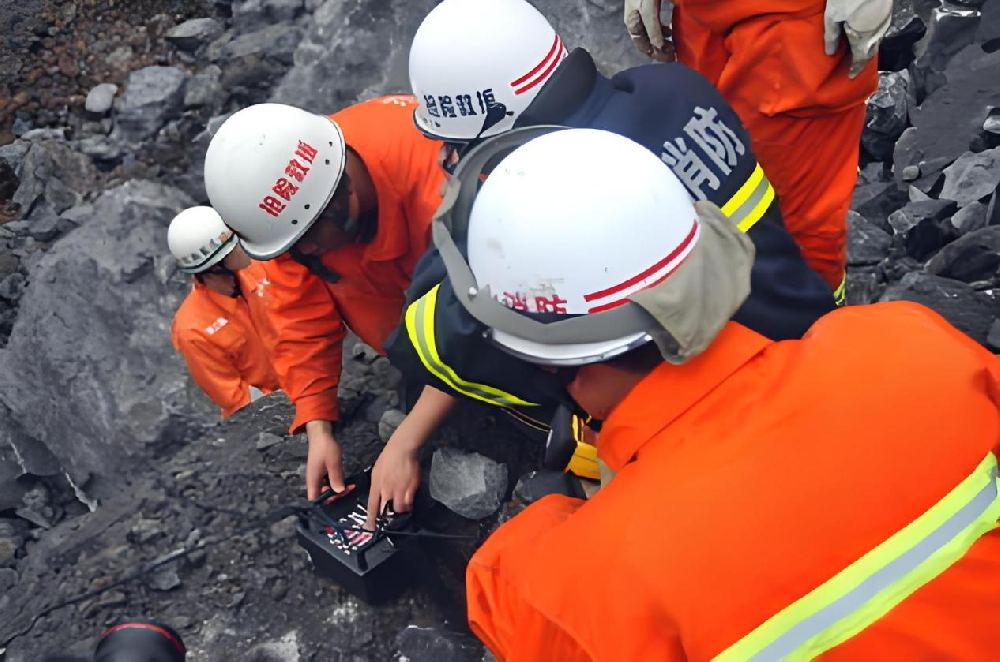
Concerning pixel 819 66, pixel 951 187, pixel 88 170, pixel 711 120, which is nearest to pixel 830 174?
pixel 819 66

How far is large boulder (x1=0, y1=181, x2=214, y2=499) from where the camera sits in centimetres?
489

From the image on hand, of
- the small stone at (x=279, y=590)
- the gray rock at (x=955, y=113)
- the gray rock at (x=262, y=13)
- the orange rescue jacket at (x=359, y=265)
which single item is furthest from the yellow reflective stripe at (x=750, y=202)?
the gray rock at (x=262, y=13)

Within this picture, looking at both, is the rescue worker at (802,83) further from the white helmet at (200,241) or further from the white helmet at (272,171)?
the white helmet at (200,241)

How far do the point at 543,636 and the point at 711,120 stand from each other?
1.25m

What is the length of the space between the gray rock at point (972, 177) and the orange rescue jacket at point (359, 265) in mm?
2501

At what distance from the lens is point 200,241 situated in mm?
4469

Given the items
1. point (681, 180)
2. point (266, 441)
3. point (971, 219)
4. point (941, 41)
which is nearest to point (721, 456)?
point (681, 180)

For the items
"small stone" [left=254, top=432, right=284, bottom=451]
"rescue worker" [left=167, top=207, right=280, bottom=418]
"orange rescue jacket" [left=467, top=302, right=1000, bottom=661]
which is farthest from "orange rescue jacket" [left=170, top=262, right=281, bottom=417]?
"orange rescue jacket" [left=467, top=302, right=1000, bottom=661]

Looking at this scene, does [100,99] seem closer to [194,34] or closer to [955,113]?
[194,34]

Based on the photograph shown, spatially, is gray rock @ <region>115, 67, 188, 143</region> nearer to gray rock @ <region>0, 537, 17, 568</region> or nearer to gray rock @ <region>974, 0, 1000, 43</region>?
gray rock @ <region>0, 537, 17, 568</region>

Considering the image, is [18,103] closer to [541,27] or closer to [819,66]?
[541,27]

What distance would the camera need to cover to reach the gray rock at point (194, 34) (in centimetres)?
659

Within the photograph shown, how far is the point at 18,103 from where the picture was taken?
22.3 ft

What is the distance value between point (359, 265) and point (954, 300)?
7.49 feet
